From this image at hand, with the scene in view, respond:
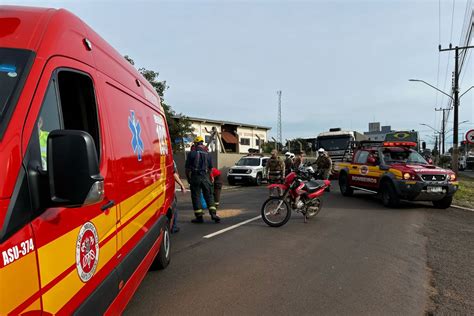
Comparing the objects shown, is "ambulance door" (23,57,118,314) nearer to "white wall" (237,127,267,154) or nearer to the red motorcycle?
the red motorcycle

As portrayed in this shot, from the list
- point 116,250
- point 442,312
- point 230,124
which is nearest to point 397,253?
point 442,312

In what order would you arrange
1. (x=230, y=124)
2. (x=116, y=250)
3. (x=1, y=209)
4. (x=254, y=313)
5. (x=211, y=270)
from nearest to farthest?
1. (x=1, y=209)
2. (x=116, y=250)
3. (x=254, y=313)
4. (x=211, y=270)
5. (x=230, y=124)

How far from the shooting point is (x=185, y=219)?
997cm

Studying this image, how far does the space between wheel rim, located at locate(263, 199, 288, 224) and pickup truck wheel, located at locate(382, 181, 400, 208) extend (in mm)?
4549

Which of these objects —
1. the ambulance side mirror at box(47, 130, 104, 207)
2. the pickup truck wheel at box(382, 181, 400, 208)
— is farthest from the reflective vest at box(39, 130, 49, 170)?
the pickup truck wheel at box(382, 181, 400, 208)

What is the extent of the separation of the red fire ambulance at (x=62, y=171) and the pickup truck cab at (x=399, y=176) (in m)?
9.83

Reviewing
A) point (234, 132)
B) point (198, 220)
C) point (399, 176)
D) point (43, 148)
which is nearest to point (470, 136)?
point (399, 176)

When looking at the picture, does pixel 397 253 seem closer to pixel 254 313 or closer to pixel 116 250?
pixel 254 313

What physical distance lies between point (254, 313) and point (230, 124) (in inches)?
1975

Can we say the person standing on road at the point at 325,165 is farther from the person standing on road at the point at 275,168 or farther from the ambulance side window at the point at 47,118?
the ambulance side window at the point at 47,118

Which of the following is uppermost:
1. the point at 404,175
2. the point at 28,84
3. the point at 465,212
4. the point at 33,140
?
the point at 28,84

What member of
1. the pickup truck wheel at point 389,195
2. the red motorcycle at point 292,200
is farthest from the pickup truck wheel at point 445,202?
the red motorcycle at point 292,200

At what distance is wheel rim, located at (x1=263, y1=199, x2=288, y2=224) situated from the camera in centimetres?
895

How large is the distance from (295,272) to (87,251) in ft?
12.0
